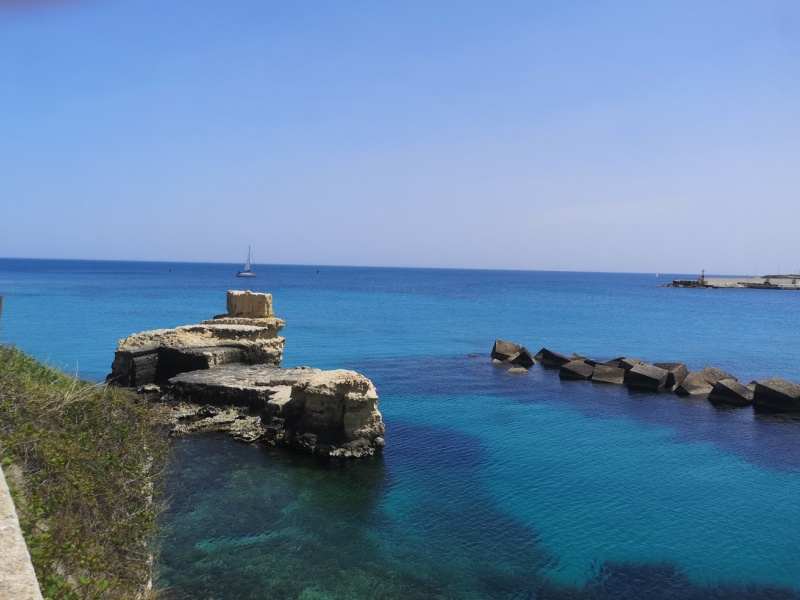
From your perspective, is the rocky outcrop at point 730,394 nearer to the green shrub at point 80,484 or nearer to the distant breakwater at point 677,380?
the distant breakwater at point 677,380

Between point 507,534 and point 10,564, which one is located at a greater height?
point 10,564

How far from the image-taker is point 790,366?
123ft

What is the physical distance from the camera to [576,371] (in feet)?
104

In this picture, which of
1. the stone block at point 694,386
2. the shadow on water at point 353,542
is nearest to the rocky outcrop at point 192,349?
the shadow on water at point 353,542

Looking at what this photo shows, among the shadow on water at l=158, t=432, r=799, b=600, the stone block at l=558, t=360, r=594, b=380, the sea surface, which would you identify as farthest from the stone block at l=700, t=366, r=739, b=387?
the shadow on water at l=158, t=432, r=799, b=600

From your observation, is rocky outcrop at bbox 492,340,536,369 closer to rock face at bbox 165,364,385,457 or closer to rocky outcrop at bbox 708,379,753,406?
rocky outcrop at bbox 708,379,753,406

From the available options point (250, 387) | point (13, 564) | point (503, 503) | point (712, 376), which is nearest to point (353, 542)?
point (503, 503)

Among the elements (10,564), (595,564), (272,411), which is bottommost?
(595,564)

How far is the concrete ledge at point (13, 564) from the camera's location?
14.2ft

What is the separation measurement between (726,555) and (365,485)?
8.68 meters

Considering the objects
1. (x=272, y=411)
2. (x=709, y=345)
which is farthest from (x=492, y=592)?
(x=709, y=345)

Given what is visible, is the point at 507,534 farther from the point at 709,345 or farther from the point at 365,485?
the point at 709,345

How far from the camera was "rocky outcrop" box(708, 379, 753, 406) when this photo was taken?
87.4 feet

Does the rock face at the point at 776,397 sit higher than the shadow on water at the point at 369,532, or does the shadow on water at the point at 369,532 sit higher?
the rock face at the point at 776,397
